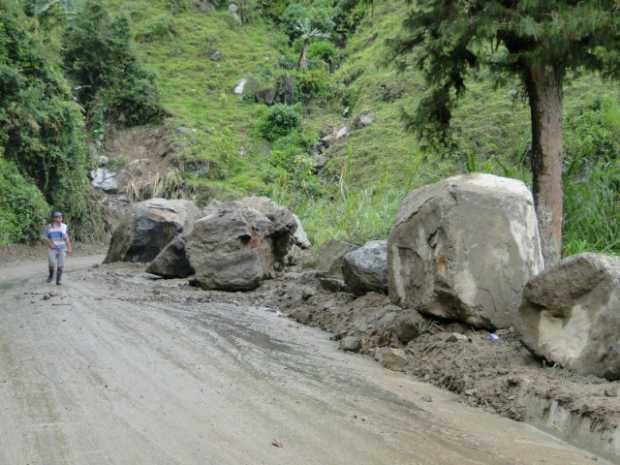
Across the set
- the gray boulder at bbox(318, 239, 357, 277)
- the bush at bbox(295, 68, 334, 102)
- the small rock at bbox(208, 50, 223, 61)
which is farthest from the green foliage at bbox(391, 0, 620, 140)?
the small rock at bbox(208, 50, 223, 61)

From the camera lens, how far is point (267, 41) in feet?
188

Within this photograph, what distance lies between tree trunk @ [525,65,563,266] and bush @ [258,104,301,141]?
34182 mm

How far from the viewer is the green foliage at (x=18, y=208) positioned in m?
23.0

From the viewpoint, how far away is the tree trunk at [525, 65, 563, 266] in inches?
386

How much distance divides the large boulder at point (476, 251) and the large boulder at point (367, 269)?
1.55m

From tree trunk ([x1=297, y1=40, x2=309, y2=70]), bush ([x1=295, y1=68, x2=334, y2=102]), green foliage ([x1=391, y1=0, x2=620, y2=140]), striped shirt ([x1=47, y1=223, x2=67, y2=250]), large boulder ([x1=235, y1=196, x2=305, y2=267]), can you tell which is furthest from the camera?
tree trunk ([x1=297, y1=40, x2=309, y2=70])

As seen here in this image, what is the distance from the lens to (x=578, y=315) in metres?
6.54

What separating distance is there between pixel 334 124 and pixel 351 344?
34982 mm

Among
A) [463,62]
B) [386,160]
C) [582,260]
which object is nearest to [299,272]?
[463,62]

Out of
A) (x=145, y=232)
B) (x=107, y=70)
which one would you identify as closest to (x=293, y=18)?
(x=107, y=70)

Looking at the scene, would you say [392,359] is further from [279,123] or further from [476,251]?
[279,123]

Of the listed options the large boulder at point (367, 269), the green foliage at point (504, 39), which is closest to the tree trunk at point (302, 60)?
the green foliage at point (504, 39)

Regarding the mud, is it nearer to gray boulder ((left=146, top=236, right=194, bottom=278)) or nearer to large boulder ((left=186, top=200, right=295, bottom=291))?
large boulder ((left=186, top=200, right=295, bottom=291))

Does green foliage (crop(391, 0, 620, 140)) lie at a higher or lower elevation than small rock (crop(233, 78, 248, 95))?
lower
